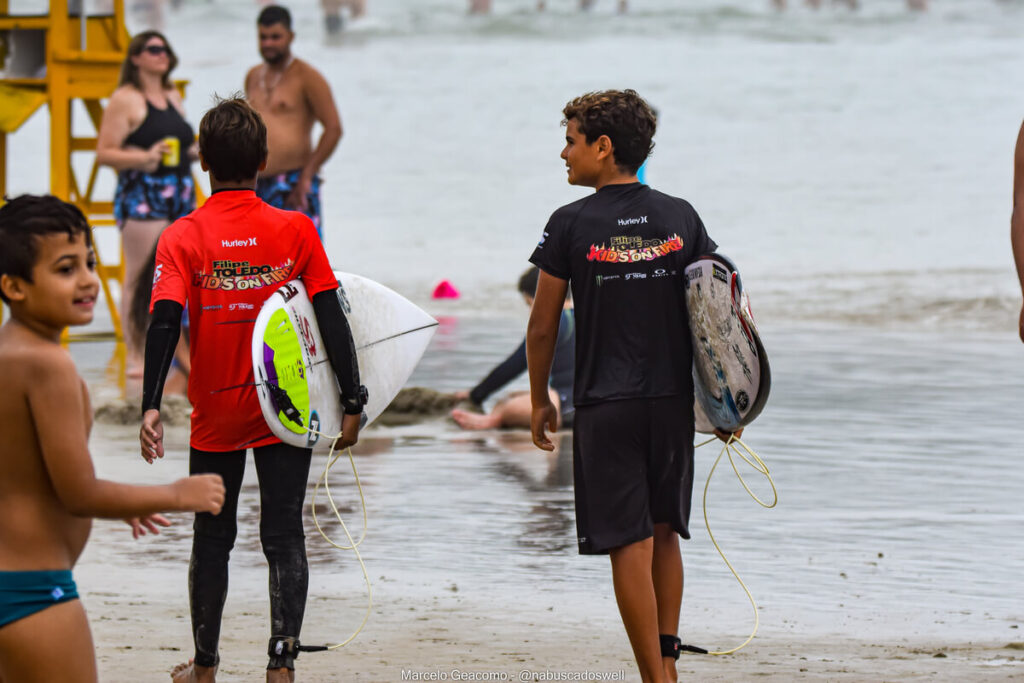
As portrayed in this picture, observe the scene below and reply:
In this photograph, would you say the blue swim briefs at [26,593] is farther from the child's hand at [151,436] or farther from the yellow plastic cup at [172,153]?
the yellow plastic cup at [172,153]

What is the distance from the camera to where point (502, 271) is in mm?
26078

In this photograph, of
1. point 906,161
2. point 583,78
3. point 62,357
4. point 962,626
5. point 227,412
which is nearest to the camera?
point 62,357

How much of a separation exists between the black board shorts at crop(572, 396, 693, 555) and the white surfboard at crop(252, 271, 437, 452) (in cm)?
68

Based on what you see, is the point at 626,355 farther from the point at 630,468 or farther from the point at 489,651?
the point at 489,651

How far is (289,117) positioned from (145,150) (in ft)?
2.91

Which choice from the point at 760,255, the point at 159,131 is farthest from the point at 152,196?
the point at 760,255

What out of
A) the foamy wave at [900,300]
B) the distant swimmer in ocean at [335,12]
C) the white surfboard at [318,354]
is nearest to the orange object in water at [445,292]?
the foamy wave at [900,300]

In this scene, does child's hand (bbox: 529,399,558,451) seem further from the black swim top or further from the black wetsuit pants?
the black swim top

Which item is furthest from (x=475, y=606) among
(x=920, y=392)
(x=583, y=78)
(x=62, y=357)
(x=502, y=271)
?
(x=583, y=78)

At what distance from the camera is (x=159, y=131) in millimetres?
9867

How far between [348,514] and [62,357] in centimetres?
360

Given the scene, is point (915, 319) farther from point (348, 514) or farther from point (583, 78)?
point (583, 78)

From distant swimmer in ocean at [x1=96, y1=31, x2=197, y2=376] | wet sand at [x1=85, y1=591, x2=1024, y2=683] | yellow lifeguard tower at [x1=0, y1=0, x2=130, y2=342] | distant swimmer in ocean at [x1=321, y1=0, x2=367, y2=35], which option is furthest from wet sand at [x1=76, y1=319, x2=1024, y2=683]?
distant swimmer in ocean at [x1=321, y1=0, x2=367, y2=35]

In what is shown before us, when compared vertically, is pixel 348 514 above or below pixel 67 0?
below
